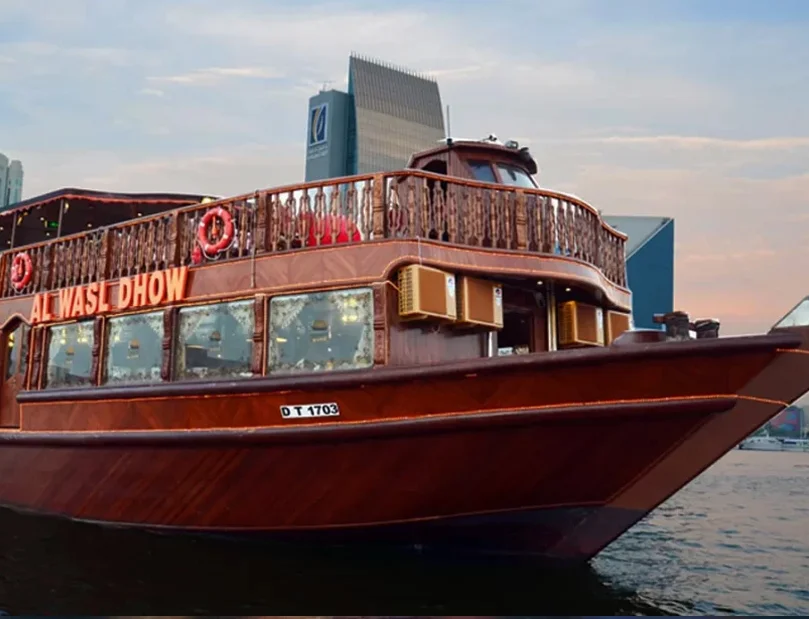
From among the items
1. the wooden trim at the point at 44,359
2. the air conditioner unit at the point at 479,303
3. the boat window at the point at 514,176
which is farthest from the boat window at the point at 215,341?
the boat window at the point at 514,176

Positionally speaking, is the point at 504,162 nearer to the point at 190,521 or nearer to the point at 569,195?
the point at 569,195

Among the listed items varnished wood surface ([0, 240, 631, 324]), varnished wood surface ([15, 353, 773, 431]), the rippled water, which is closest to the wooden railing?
varnished wood surface ([0, 240, 631, 324])

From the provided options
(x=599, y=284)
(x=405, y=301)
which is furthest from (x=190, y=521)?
(x=599, y=284)

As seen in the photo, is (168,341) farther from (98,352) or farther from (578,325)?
(578,325)

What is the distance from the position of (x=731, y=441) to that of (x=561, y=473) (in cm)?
136

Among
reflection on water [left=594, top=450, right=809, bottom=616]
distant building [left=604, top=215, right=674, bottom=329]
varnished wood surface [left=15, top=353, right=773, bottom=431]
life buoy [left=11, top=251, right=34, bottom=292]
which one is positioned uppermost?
distant building [left=604, top=215, right=674, bottom=329]

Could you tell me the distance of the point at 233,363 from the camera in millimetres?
7258

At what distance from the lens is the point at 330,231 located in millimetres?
7008

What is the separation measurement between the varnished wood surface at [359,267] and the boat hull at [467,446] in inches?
38.5

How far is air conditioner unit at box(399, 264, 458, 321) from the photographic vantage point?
20.8 ft

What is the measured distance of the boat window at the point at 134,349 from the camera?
795 centimetres

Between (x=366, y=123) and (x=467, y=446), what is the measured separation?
9110 cm

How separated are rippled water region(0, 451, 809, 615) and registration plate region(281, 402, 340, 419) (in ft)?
4.46

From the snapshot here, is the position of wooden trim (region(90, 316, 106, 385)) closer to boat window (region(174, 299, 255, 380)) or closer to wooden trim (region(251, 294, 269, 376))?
boat window (region(174, 299, 255, 380))
